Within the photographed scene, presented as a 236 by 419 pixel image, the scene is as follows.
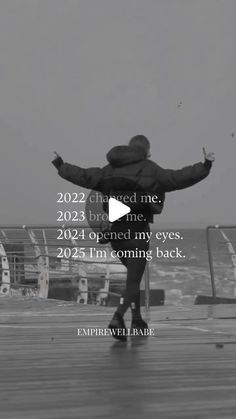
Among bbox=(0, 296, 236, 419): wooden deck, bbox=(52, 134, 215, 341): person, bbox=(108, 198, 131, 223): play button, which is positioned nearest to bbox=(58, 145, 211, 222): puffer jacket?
bbox=(52, 134, 215, 341): person

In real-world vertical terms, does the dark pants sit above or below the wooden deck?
above

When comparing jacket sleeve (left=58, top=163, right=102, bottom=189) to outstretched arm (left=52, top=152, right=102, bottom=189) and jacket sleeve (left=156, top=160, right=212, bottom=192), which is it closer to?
outstretched arm (left=52, top=152, right=102, bottom=189)

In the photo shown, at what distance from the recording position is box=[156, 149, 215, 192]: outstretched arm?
23.9 ft

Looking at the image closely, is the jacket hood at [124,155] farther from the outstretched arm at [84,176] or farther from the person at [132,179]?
the outstretched arm at [84,176]

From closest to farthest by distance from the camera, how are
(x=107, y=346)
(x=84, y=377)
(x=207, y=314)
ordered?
(x=84, y=377) < (x=107, y=346) < (x=207, y=314)

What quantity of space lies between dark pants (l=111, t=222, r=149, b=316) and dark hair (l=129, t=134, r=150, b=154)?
53 centimetres

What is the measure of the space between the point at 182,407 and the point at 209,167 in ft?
11.3

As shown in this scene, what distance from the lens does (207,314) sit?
35.5 feet

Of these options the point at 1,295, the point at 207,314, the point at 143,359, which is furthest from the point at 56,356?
the point at 1,295

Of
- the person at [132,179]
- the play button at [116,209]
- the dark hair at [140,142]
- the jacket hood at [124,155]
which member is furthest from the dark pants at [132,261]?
the dark hair at [140,142]

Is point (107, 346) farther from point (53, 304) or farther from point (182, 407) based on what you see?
point (53, 304)

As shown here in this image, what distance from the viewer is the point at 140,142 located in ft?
24.6

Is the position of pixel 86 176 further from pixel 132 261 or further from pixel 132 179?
pixel 132 261

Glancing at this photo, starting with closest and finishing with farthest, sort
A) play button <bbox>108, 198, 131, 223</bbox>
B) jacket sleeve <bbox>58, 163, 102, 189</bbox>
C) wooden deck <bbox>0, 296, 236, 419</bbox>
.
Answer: wooden deck <bbox>0, 296, 236, 419</bbox> < play button <bbox>108, 198, 131, 223</bbox> < jacket sleeve <bbox>58, 163, 102, 189</bbox>
